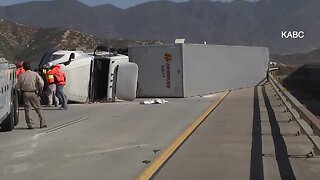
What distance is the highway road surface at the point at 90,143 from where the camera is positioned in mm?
9242

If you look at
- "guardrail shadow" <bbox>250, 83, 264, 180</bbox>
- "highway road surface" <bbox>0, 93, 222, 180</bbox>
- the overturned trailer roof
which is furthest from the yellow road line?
the overturned trailer roof

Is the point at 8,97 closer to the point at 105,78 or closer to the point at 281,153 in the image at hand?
the point at 281,153

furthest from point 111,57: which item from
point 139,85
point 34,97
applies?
point 34,97

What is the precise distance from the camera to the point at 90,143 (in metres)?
12.1

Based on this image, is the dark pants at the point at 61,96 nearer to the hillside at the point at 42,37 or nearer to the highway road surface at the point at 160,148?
the highway road surface at the point at 160,148

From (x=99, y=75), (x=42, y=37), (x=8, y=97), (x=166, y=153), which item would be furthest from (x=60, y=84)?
(x=42, y=37)

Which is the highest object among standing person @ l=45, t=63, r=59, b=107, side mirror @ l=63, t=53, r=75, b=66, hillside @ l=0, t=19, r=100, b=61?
hillside @ l=0, t=19, r=100, b=61

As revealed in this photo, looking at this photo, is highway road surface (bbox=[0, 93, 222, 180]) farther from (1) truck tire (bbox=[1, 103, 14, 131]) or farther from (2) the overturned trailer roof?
(2) the overturned trailer roof

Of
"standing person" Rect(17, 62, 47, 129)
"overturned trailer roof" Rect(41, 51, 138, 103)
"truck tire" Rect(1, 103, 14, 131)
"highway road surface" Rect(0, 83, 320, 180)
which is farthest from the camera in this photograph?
"overturned trailer roof" Rect(41, 51, 138, 103)

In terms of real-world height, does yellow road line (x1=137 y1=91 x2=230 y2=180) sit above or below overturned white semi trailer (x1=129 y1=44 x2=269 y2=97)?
below

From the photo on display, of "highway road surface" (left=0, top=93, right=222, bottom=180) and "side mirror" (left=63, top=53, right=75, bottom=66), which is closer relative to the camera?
"highway road surface" (left=0, top=93, right=222, bottom=180)

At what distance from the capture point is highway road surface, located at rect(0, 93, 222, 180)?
364 inches

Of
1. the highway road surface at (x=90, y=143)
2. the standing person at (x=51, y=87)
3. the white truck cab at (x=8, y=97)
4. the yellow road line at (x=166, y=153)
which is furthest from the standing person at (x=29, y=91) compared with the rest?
the standing person at (x=51, y=87)

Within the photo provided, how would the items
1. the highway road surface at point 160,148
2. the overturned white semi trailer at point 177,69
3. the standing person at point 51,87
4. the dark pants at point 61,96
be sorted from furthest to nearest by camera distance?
the overturned white semi trailer at point 177,69 < the standing person at point 51,87 < the dark pants at point 61,96 < the highway road surface at point 160,148
